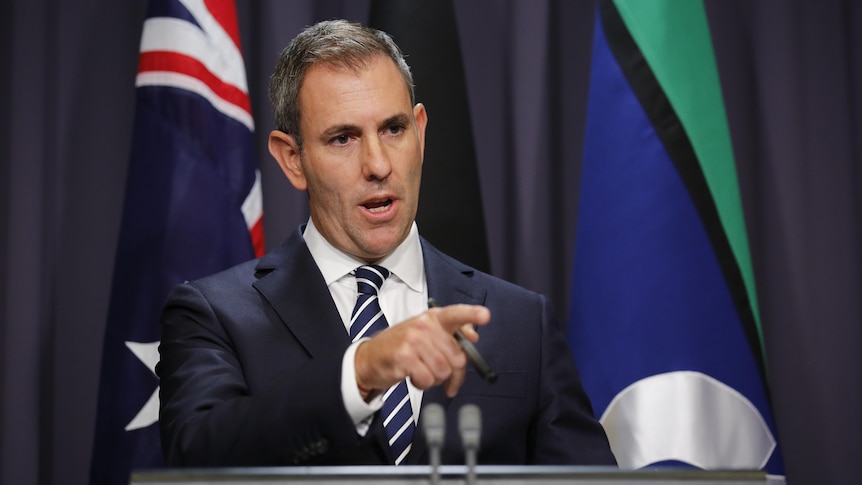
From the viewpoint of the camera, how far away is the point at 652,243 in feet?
8.48

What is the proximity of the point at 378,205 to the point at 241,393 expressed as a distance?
0.47 meters

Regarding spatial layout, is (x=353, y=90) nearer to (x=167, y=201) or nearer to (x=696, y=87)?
(x=167, y=201)

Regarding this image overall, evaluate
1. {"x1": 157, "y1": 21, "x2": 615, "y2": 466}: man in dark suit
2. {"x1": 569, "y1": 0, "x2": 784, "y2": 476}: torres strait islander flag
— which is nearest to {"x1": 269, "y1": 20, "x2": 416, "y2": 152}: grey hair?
{"x1": 157, "y1": 21, "x2": 615, "y2": 466}: man in dark suit

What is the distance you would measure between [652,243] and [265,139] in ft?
4.42

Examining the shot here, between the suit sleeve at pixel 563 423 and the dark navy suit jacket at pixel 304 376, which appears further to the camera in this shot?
the suit sleeve at pixel 563 423

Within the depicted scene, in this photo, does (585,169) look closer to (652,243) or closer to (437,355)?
(652,243)

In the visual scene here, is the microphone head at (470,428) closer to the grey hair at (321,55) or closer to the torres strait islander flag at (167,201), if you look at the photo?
the grey hair at (321,55)

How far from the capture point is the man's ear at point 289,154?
2.02m

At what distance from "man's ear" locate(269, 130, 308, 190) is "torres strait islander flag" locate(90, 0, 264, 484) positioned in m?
0.71

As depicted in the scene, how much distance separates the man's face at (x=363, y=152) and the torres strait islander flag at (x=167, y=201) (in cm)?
84

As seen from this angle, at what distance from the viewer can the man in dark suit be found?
1761mm

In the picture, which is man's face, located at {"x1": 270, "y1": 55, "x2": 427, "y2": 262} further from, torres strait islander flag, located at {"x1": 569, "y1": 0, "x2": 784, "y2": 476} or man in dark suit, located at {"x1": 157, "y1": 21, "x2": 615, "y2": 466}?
torres strait islander flag, located at {"x1": 569, "y1": 0, "x2": 784, "y2": 476}

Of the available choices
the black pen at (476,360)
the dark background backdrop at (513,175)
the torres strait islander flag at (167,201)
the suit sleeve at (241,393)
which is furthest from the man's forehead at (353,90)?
the dark background backdrop at (513,175)

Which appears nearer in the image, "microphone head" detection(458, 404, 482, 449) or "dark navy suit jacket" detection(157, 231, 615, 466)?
"microphone head" detection(458, 404, 482, 449)
